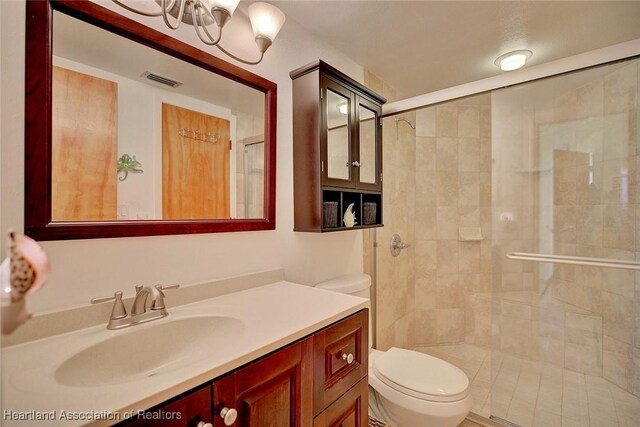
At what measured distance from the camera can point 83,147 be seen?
2.80 feet

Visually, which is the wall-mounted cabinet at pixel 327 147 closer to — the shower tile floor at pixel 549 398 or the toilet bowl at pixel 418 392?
the toilet bowl at pixel 418 392

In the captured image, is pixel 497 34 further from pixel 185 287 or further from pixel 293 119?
pixel 185 287

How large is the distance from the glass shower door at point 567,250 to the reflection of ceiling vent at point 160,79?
2052mm

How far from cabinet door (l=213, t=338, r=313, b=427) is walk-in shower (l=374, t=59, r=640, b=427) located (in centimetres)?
133

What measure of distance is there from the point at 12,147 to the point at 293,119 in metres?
1.03

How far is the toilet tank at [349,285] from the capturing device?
1.52 meters

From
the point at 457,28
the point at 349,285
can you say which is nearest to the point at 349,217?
the point at 349,285

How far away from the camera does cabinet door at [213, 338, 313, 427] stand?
667 millimetres

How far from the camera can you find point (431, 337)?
104 inches

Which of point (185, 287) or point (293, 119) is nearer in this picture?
point (185, 287)

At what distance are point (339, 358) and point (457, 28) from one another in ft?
5.85

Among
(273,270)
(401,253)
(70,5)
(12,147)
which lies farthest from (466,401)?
(70,5)

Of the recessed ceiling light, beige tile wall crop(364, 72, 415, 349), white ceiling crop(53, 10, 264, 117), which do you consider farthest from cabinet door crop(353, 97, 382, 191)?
the recessed ceiling light

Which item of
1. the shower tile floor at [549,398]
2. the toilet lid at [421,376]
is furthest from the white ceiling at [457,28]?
the shower tile floor at [549,398]
